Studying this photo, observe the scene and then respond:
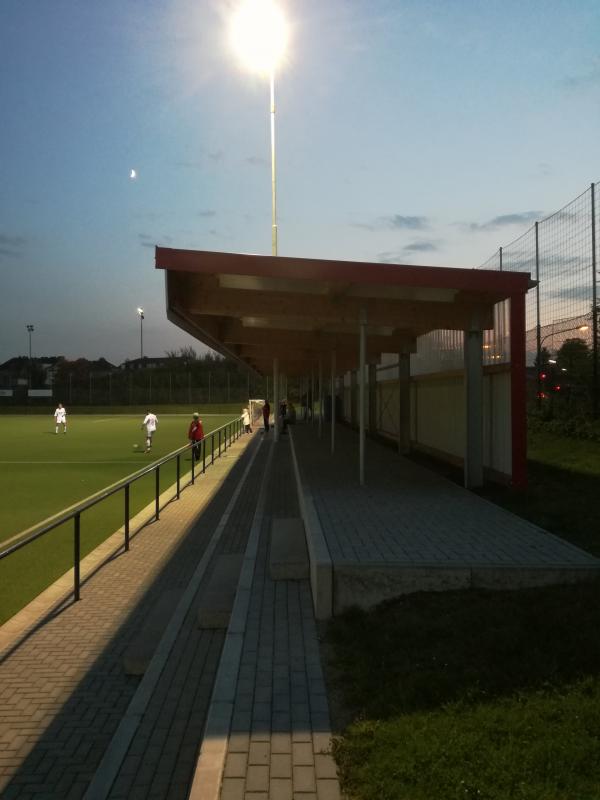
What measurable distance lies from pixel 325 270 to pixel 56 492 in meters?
8.24

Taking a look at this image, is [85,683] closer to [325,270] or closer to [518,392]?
[325,270]

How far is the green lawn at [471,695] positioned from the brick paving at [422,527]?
1.55 feet

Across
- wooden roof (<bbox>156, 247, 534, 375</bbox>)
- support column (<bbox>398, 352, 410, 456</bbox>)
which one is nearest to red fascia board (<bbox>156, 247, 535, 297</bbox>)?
wooden roof (<bbox>156, 247, 534, 375</bbox>)

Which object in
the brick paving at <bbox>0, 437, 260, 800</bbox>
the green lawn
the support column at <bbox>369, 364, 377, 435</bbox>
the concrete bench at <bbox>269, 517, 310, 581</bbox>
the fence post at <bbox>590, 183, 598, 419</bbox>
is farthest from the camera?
the support column at <bbox>369, 364, 377, 435</bbox>

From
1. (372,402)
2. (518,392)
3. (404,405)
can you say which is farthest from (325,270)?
(372,402)

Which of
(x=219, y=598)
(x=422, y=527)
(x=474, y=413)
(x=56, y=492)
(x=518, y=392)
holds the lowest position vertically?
(x=56, y=492)

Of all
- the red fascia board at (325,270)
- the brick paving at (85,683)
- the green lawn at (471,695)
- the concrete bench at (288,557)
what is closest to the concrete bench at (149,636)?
the brick paving at (85,683)

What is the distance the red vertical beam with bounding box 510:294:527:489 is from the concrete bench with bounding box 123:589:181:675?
5.28m

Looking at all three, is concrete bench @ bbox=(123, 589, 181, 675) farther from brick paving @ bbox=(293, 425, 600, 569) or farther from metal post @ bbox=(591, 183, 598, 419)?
metal post @ bbox=(591, 183, 598, 419)

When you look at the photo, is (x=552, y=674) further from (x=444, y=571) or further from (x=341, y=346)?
(x=341, y=346)

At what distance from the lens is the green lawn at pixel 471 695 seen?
2893 mm

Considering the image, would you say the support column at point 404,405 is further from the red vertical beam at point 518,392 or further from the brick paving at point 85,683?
the brick paving at point 85,683

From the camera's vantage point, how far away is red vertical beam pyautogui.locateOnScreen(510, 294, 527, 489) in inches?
390

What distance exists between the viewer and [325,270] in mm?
9008
